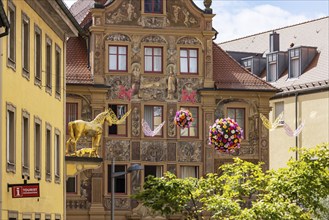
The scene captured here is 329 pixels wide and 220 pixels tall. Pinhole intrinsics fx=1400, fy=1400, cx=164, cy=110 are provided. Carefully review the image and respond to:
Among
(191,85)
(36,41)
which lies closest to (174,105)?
Answer: (191,85)

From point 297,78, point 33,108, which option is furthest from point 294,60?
point 33,108

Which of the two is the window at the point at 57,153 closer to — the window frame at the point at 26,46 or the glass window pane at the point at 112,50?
the window frame at the point at 26,46

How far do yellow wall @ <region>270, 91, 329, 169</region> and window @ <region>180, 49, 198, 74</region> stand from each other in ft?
39.7

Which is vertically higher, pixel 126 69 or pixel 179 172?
pixel 126 69

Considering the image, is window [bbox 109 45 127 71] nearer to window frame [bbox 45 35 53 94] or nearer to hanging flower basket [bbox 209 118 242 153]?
hanging flower basket [bbox 209 118 242 153]

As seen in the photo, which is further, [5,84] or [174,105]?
[174,105]

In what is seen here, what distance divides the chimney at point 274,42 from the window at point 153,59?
21.5 meters

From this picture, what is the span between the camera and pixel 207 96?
72.7 m

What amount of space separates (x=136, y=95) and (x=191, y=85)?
2.98 metres

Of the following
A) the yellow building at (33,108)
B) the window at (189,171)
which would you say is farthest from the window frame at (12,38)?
the window at (189,171)

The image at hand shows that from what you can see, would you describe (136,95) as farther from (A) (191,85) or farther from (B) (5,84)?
(B) (5,84)

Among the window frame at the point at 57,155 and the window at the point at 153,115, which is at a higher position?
the window at the point at 153,115

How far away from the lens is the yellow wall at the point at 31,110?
33688 millimetres

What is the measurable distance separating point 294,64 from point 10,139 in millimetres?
53905
